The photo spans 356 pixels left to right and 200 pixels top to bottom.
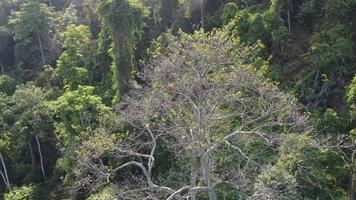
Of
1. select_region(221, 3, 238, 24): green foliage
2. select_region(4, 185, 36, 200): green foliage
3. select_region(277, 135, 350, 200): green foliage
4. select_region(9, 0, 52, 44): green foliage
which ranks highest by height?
select_region(221, 3, 238, 24): green foliage

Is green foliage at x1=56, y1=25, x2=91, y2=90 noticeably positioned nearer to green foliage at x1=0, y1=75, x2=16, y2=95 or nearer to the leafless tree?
green foliage at x1=0, y1=75, x2=16, y2=95

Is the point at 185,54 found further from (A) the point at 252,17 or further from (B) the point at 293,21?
(B) the point at 293,21

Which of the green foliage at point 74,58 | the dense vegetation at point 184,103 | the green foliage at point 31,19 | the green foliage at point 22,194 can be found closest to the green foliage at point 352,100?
the dense vegetation at point 184,103

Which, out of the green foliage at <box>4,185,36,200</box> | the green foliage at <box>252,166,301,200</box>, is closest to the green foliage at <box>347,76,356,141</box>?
the green foliage at <box>252,166,301,200</box>

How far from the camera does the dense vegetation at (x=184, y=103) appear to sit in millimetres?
11852

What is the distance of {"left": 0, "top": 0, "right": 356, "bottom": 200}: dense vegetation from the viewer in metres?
11.9

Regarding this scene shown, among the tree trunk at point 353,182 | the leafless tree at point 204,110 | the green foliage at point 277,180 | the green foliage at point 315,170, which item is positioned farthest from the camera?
the tree trunk at point 353,182

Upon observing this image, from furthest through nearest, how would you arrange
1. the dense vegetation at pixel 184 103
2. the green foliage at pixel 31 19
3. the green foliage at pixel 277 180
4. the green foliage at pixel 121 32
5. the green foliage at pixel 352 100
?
the green foliage at pixel 31 19, the green foliage at pixel 121 32, the green foliage at pixel 352 100, the dense vegetation at pixel 184 103, the green foliage at pixel 277 180

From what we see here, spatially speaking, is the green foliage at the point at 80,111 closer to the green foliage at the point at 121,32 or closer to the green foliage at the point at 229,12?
the green foliage at the point at 121,32

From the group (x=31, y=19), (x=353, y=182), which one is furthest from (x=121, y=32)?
(x=353, y=182)

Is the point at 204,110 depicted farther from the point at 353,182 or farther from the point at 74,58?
the point at 74,58

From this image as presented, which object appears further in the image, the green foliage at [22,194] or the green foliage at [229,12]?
the green foliage at [229,12]

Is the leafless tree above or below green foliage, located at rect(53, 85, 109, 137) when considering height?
above

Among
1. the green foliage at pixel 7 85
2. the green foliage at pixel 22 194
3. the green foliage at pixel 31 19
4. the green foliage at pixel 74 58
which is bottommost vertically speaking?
the green foliage at pixel 22 194
